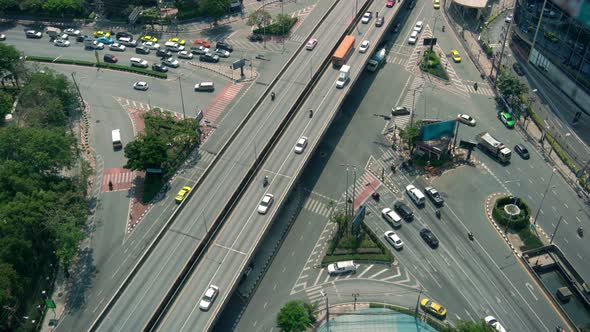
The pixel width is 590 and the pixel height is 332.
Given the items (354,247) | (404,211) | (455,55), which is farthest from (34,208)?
(455,55)

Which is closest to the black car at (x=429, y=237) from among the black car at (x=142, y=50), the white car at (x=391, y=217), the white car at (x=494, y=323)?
the white car at (x=391, y=217)

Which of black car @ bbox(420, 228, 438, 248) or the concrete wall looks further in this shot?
the concrete wall

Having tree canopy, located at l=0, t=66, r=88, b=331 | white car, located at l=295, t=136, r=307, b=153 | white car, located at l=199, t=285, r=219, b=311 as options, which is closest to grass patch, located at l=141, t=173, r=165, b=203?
tree canopy, located at l=0, t=66, r=88, b=331

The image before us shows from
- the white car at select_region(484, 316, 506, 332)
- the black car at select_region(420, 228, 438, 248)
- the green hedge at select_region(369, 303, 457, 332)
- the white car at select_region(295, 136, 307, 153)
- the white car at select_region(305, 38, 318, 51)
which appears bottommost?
A: the green hedge at select_region(369, 303, 457, 332)

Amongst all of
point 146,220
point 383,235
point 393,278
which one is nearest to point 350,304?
point 393,278

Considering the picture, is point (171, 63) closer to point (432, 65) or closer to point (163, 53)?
point (163, 53)

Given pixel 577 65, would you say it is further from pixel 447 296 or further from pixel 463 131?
pixel 447 296

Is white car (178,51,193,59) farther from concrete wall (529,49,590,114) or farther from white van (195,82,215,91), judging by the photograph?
concrete wall (529,49,590,114)
